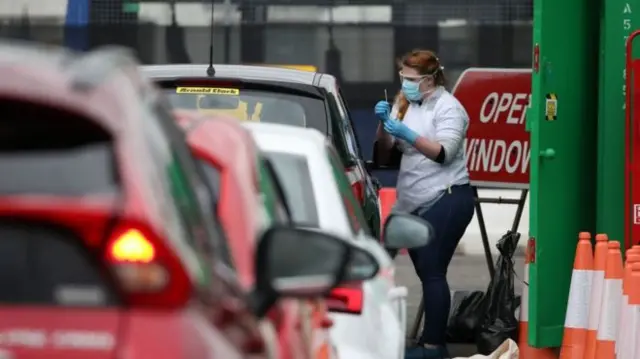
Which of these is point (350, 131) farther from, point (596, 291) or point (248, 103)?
point (596, 291)

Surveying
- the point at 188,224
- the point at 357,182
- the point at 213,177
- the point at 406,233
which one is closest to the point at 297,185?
the point at 406,233

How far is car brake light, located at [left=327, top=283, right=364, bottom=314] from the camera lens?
5008mm

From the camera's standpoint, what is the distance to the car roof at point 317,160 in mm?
5602

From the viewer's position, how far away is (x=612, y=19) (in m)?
8.48

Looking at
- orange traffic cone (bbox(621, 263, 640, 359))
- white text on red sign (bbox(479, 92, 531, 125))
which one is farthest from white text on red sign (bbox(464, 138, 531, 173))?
orange traffic cone (bbox(621, 263, 640, 359))

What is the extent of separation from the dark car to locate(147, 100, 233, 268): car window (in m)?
4.68

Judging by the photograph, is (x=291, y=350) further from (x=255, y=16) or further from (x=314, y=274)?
(x=255, y=16)

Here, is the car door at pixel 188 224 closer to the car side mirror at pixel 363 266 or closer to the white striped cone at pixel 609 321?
the car side mirror at pixel 363 266

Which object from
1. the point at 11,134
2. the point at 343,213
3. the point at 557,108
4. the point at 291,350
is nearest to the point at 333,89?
the point at 557,108

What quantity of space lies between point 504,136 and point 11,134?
318 inches

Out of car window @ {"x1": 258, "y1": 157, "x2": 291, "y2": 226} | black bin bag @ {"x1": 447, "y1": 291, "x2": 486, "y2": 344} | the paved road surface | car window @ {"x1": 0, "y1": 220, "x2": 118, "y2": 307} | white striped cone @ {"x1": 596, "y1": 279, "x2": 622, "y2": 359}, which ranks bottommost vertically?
the paved road surface

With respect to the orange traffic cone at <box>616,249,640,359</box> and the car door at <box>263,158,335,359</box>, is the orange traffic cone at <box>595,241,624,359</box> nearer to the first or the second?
the orange traffic cone at <box>616,249,640,359</box>

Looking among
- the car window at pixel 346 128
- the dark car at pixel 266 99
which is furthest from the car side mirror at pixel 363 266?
the car window at pixel 346 128

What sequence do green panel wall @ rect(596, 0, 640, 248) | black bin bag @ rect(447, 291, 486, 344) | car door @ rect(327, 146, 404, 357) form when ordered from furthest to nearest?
black bin bag @ rect(447, 291, 486, 344), green panel wall @ rect(596, 0, 640, 248), car door @ rect(327, 146, 404, 357)
